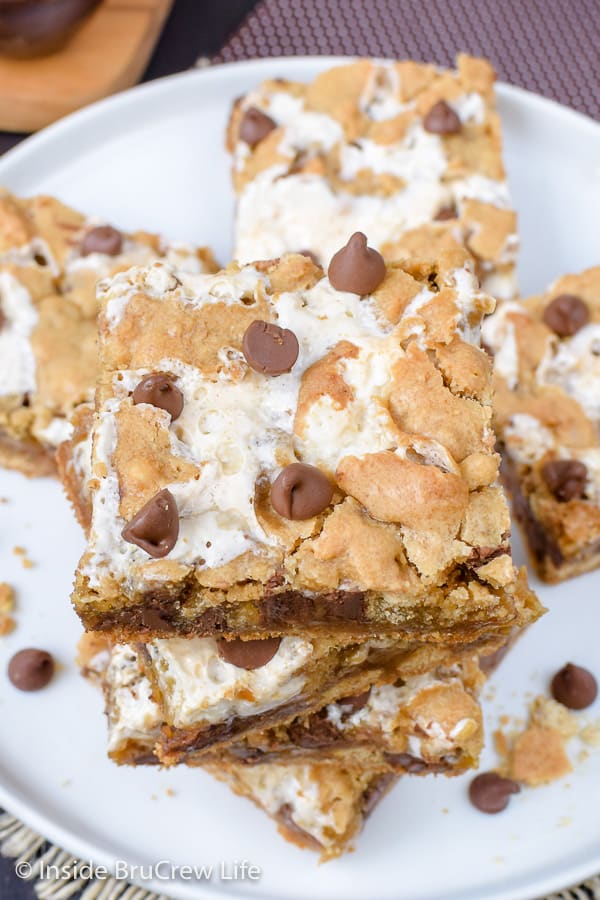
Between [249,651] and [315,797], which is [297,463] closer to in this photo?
[249,651]

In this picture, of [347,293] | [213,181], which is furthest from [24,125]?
[347,293]

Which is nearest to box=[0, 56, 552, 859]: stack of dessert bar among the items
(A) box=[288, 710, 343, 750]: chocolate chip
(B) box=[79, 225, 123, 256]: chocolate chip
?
(A) box=[288, 710, 343, 750]: chocolate chip

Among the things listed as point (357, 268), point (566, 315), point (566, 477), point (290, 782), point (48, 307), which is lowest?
point (290, 782)

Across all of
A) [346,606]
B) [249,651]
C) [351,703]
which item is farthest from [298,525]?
[351,703]

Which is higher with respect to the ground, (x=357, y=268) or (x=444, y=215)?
(x=357, y=268)

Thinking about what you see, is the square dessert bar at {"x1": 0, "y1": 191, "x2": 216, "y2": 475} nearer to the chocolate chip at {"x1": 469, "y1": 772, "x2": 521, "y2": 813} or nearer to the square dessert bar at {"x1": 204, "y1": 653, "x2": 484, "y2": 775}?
the square dessert bar at {"x1": 204, "y1": 653, "x2": 484, "y2": 775}

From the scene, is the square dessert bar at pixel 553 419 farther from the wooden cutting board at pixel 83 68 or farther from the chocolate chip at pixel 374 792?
the wooden cutting board at pixel 83 68
